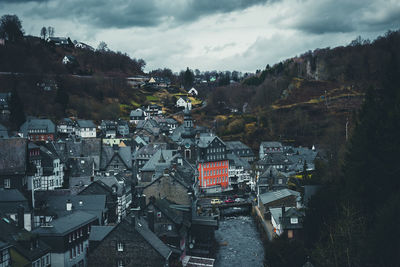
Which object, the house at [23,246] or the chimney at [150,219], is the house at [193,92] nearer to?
the chimney at [150,219]

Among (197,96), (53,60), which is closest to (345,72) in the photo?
(197,96)

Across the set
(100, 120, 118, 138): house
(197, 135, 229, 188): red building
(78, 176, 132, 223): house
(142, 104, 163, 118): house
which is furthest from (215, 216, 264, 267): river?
(142, 104, 163, 118): house

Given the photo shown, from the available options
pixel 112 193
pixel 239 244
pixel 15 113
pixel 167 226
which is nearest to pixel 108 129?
pixel 15 113

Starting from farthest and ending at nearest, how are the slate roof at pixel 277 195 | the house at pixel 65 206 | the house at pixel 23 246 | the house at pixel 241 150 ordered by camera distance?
the house at pixel 241 150, the slate roof at pixel 277 195, the house at pixel 65 206, the house at pixel 23 246

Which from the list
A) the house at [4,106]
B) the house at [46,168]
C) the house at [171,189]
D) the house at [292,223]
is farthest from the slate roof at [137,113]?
the house at [292,223]

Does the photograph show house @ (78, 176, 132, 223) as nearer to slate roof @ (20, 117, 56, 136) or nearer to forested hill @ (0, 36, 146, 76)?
slate roof @ (20, 117, 56, 136)
